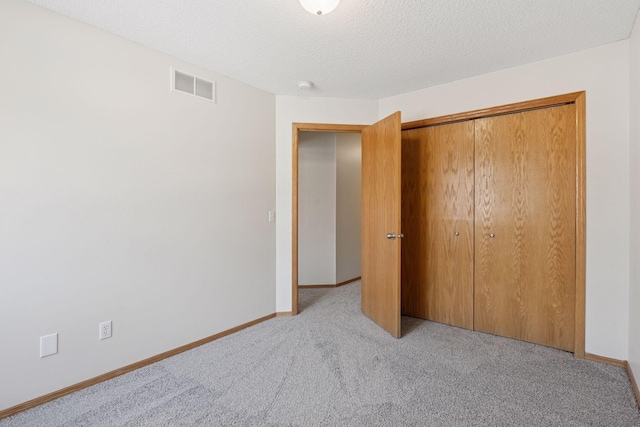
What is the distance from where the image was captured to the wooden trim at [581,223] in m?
2.13

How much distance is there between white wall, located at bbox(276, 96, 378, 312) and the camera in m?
3.05

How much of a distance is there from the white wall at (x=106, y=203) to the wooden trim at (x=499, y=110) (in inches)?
66.8

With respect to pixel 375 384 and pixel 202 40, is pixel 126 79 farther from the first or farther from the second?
pixel 375 384

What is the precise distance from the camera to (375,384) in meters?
1.83

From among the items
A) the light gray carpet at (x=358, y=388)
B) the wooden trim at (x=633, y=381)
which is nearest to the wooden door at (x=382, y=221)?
the light gray carpet at (x=358, y=388)

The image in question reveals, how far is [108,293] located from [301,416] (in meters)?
1.44

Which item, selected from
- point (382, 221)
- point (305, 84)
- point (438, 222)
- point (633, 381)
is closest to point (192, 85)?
point (305, 84)

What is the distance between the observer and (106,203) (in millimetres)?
1910

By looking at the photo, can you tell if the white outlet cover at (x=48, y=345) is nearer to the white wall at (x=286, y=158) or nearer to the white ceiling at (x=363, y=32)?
the white wall at (x=286, y=158)

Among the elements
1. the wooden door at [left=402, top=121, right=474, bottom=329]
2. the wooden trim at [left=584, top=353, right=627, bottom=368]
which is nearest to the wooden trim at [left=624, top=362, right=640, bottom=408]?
the wooden trim at [left=584, top=353, right=627, bottom=368]

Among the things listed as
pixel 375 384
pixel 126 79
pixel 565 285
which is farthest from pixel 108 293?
pixel 565 285

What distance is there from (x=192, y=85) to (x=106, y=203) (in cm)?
112

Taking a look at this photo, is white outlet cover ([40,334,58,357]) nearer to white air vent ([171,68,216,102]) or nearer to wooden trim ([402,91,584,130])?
white air vent ([171,68,216,102])

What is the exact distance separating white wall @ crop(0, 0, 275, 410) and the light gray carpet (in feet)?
0.87
